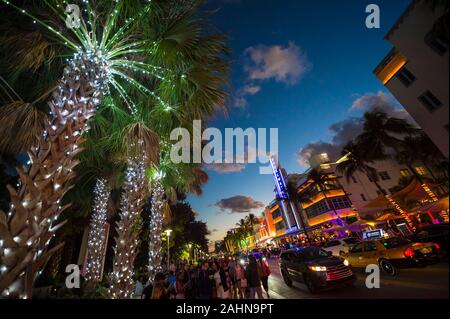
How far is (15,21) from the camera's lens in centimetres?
547

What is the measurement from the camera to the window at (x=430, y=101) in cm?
171

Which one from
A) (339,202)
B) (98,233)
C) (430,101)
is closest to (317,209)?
(339,202)

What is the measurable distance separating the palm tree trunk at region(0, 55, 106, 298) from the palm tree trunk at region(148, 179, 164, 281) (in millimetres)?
7627

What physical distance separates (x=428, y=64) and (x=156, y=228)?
12.1m

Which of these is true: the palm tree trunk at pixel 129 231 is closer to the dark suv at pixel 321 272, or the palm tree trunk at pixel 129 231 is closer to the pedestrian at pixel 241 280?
the pedestrian at pixel 241 280

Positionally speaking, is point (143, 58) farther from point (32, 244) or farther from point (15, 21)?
point (32, 244)

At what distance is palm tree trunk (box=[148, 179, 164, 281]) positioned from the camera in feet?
35.1

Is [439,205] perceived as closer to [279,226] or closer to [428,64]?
[428,64]

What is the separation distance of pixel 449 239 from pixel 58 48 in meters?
9.63

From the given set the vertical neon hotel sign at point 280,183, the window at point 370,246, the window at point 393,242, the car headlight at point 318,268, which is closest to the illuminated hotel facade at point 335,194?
the vertical neon hotel sign at point 280,183

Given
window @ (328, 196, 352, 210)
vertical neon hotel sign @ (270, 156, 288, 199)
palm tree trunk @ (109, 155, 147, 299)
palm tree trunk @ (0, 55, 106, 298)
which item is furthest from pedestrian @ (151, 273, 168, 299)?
vertical neon hotel sign @ (270, 156, 288, 199)

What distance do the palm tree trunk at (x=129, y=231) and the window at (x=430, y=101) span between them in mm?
7893

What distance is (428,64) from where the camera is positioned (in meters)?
1.95
